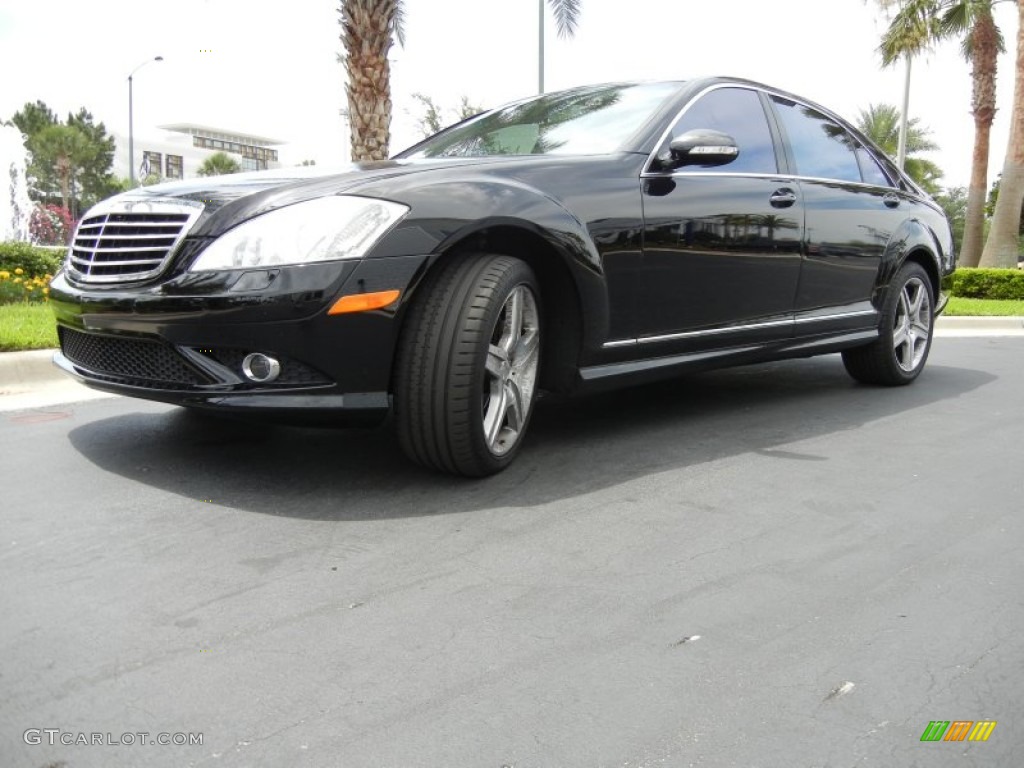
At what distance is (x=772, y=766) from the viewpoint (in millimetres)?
1867

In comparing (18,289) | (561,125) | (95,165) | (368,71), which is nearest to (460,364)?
(561,125)

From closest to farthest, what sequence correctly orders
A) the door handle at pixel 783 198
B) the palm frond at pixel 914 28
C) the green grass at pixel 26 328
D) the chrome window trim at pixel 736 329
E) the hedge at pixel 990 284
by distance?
the chrome window trim at pixel 736 329 → the door handle at pixel 783 198 → the green grass at pixel 26 328 → the hedge at pixel 990 284 → the palm frond at pixel 914 28

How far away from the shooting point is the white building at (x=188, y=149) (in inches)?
3713

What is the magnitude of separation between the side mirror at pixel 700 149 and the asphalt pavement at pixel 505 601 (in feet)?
3.87

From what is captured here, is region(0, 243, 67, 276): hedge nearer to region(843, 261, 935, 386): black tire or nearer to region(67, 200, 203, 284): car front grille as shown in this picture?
region(67, 200, 203, 284): car front grille

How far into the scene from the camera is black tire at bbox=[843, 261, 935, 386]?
5.86m

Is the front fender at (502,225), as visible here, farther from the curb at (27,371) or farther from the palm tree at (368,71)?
the palm tree at (368,71)

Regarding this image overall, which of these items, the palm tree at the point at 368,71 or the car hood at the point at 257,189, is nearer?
the car hood at the point at 257,189

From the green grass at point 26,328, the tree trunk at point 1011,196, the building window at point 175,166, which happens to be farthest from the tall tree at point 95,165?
the green grass at point 26,328

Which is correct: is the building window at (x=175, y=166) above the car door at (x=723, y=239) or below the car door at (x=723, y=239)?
above

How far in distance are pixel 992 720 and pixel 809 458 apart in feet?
7.18

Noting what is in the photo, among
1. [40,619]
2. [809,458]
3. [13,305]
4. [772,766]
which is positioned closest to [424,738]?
[772,766]

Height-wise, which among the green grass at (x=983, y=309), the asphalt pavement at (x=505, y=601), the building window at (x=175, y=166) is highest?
the building window at (x=175, y=166)

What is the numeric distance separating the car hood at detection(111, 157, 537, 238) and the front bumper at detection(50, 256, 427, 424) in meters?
0.23
